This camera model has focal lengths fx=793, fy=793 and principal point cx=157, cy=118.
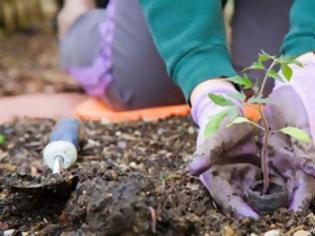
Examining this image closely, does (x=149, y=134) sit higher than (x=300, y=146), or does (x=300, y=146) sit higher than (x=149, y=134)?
(x=300, y=146)

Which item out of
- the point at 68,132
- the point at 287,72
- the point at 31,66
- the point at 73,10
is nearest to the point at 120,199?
the point at 287,72

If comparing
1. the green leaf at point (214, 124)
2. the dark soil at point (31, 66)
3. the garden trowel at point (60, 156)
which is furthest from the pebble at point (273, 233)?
the dark soil at point (31, 66)

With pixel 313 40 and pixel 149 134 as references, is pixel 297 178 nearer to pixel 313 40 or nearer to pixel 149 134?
pixel 313 40

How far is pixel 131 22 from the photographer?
1.70 m

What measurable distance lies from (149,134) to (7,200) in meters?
0.49

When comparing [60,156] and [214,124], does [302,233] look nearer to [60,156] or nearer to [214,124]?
[214,124]

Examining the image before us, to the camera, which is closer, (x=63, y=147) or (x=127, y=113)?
(x=63, y=147)

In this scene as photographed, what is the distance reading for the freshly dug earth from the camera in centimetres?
91

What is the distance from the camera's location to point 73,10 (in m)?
1.90

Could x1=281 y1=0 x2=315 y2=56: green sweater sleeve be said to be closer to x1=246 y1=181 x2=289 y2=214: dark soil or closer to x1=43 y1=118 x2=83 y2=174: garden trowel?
x1=246 y1=181 x2=289 y2=214: dark soil

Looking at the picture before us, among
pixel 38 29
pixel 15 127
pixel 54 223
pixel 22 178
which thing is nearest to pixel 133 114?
pixel 15 127

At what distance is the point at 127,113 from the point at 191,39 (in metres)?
0.47

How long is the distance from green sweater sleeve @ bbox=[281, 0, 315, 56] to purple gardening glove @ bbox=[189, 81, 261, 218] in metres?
0.14

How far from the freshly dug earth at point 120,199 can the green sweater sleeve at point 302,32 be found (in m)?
0.25
